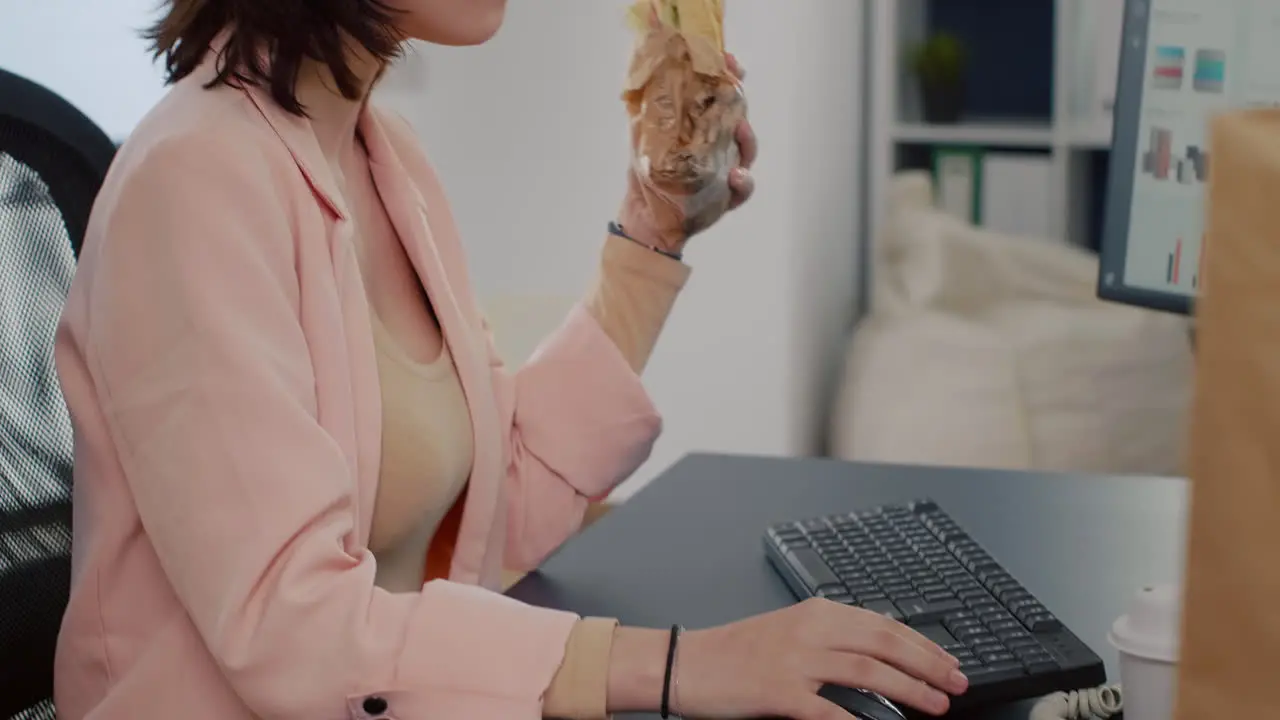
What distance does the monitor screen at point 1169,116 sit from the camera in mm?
1140

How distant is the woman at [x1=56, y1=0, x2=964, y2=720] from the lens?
75 cm

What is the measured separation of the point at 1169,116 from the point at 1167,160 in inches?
1.4

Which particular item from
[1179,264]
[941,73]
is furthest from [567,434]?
[941,73]

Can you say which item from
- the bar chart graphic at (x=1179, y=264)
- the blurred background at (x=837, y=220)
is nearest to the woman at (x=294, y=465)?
the bar chart graphic at (x=1179, y=264)

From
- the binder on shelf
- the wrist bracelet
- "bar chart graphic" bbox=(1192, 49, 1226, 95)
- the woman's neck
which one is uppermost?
the woman's neck

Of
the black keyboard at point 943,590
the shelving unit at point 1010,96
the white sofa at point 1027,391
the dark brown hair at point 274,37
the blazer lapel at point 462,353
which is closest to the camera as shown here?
the black keyboard at point 943,590

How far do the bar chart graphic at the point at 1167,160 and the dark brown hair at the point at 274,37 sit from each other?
62cm

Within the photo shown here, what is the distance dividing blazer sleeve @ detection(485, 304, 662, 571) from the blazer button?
1.27ft

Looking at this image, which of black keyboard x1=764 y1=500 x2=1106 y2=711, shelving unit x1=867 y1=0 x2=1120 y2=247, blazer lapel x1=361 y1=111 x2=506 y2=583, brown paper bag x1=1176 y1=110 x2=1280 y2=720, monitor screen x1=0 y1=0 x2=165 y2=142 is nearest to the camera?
brown paper bag x1=1176 y1=110 x2=1280 y2=720

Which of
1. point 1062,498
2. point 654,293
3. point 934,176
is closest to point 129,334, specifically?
point 654,293

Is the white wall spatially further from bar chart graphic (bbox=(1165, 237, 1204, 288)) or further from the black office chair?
the black office chair

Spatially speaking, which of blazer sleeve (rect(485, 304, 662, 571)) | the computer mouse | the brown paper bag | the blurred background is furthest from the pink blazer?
the blurred background

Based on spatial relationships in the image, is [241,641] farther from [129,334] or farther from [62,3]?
[62,3]

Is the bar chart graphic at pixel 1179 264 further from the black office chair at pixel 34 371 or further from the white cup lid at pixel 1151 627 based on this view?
the black office chair at pixel 34 371
